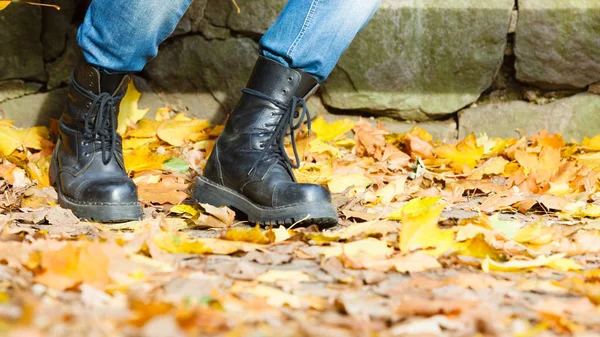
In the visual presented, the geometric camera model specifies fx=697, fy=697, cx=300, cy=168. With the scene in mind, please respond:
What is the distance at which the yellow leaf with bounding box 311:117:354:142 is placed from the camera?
98.3 inches

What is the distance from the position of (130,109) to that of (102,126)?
30.9 inches

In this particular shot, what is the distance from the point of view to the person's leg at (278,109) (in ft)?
5.26

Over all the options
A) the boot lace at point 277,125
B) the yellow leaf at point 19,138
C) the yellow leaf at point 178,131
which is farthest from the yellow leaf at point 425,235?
the yellow leaf at point 19,138

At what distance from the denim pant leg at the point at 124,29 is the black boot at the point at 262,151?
248mm

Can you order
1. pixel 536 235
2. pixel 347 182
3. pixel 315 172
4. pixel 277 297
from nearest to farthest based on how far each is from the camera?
pixel 277 297 < pixel 536 235 < pixel 347 182 < pixel 315 172

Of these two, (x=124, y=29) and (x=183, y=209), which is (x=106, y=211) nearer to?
(x=183, y=209)

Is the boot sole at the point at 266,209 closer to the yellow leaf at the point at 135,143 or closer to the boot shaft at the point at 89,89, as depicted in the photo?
the boot shaft at the point at 89,89

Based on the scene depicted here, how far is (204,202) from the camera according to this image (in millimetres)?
1735

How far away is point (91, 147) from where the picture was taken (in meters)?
1.74

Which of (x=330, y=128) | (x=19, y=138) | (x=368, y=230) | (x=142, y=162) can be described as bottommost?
(x=19, y=138)

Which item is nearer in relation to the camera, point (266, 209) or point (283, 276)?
point (283, 276)

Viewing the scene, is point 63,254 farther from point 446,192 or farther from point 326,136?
point 326,136

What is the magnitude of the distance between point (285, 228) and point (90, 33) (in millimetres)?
652

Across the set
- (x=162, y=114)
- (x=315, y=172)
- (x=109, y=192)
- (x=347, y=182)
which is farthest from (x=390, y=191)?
(x=162, y=114)
